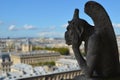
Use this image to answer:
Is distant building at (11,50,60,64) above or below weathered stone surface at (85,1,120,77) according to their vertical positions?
below

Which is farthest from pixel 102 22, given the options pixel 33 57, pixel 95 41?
pixel 33 57

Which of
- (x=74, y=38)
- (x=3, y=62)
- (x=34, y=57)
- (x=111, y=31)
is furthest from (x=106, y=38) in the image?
(x=34, y=57)

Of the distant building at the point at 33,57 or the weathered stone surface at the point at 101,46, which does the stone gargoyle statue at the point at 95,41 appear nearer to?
the weathered stone surface at the point at 101,46

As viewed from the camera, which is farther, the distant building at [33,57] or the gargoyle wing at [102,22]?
the distant building at [33,57]

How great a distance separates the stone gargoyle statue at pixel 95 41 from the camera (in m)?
1.88

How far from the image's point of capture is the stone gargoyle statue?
74.1 inches

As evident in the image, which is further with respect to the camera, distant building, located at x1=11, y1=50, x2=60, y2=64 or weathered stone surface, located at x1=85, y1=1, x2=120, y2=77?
distant building, located at x1=11, y1=50, x2=60, y2=64

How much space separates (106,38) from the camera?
1.92 meters

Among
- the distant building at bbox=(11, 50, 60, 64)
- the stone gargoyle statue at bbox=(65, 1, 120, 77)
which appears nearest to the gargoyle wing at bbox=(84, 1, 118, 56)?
the stone gargoyle statue at bbox=(65, 1, 120, 77)

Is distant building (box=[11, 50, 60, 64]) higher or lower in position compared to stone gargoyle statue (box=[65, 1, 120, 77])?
lower

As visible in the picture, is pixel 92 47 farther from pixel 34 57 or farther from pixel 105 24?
pixel 34 57

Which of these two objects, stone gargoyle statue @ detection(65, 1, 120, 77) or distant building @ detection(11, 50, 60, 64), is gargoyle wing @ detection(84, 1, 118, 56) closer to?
stone gargoyle statue @ detection(65, 1, 120, 77)

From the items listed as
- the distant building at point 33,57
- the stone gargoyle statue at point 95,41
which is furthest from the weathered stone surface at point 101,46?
the distant building at point 33,57

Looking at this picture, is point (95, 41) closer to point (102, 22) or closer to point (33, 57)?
point (102, 22)
